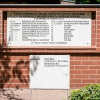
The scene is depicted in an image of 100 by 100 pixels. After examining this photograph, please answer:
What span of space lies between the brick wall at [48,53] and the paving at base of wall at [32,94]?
0.22 metres

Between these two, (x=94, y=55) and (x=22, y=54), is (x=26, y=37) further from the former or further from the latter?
(x=94, y=55)

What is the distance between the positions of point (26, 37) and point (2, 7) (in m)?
0.80

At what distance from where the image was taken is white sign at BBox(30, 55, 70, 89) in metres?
7.79

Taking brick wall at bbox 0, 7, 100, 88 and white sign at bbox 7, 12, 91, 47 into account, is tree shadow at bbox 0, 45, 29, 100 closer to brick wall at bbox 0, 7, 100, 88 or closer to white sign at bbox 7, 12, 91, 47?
brick wall at bbox 0, 7, 100, 88

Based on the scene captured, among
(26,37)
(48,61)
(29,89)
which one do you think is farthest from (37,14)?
(29,89)

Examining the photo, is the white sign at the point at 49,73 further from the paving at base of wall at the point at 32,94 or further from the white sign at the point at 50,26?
the white sign at the point at 50,26

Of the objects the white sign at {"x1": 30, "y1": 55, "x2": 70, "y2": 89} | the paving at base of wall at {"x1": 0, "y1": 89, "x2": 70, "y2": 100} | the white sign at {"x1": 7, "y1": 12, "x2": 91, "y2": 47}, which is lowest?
the paving at base of wall at {"x1": 0, "y1": 89, "x2": 70, "y2": 100}

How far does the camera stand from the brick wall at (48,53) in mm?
7711

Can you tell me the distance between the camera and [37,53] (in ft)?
25.5

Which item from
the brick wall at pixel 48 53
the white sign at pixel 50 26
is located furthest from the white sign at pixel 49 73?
the white sign at pixel 50 26

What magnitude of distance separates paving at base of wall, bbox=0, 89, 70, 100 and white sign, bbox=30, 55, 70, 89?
163 millimetres

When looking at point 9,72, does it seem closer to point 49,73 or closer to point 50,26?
point 49,73

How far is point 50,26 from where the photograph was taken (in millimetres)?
7699

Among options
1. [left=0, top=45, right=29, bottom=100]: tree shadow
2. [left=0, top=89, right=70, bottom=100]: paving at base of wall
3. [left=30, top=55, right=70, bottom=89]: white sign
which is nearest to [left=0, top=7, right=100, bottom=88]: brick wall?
[left=0, top=45, right=29, bottom=100]: tree shadow
